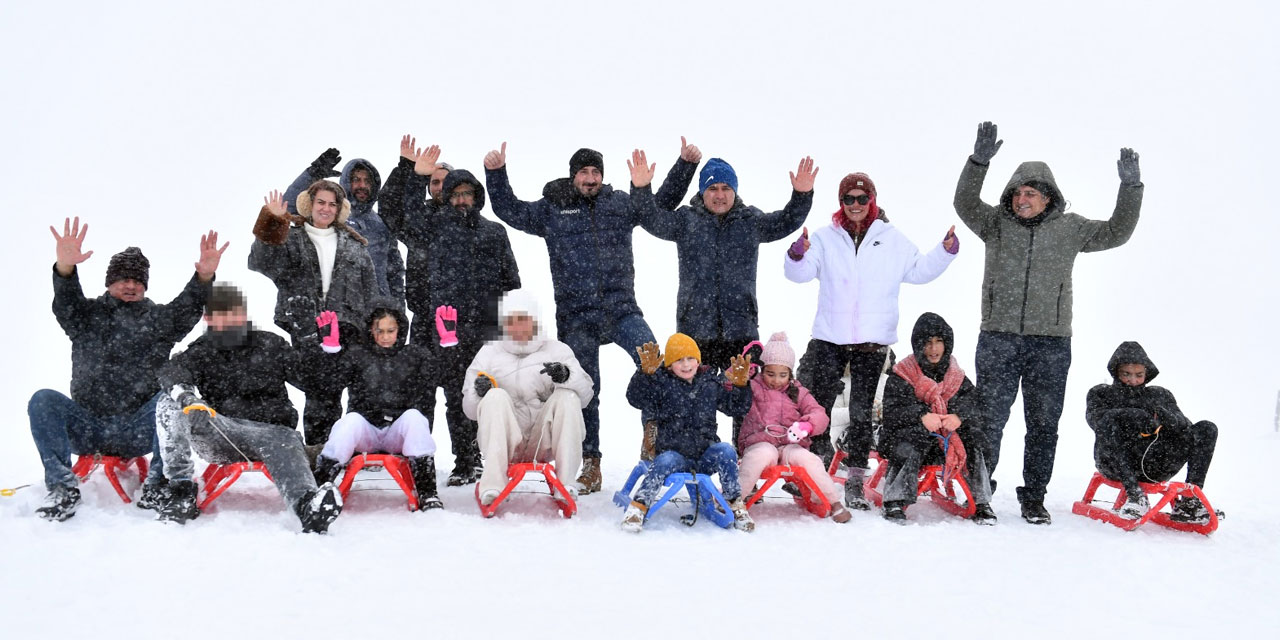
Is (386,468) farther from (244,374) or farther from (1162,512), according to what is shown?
(1162,512)

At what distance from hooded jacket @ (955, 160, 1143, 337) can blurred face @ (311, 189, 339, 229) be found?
3.99 metres

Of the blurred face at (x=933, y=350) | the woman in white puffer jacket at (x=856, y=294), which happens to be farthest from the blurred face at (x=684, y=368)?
the blurred face at (x=933, y=350)

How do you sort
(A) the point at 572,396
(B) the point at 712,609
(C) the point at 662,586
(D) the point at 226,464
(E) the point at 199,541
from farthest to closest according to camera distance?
(A) the point at 572,396 → (D) the point at 226,464 → (E) the point at 199,541 → (C) the point at 662,586 → (B) the point at 712,609

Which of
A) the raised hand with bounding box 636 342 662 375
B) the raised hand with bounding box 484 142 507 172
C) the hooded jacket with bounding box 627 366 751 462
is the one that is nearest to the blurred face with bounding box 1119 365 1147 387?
the hooded jacket with bounding box 627 366 751 462

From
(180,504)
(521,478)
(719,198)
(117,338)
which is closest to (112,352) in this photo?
(117,338)

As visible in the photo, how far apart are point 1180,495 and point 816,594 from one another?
2848 millimetres

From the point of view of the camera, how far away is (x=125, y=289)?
5223 mm

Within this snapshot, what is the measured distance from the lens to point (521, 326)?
548 centimetres

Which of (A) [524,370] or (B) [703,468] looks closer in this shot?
(B) [703,468]

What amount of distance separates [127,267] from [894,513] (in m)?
4.65

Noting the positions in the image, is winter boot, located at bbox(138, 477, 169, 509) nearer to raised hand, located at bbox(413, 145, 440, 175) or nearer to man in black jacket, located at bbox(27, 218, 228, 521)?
man in black jacket, located at bbox(27, 218, 228, 521)

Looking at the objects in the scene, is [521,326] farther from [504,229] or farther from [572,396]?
[504,229]

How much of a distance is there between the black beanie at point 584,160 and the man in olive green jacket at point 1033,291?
2.32 metres

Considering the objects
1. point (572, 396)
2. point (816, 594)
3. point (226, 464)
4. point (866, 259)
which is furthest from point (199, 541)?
point (866, 259)
